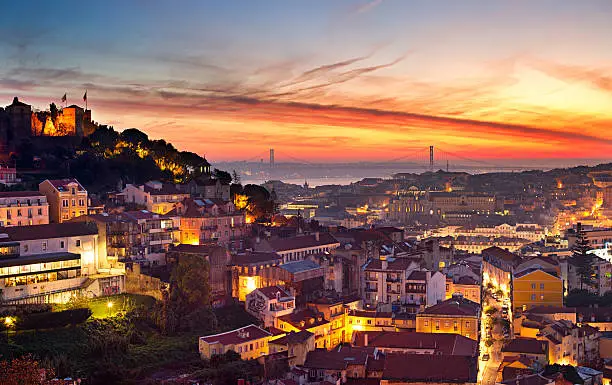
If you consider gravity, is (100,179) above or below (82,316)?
above

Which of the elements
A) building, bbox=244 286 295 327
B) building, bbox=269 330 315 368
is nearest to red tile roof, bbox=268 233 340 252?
building, bbox=244 286 295 327

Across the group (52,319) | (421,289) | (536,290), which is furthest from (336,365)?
(536,290)

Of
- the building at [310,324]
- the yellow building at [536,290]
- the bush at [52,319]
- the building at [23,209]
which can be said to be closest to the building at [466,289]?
the yellow building at [536,290]

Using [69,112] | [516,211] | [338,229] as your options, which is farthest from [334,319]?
[516,211]

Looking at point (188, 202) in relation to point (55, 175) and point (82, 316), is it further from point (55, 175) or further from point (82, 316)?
point (82, 316)

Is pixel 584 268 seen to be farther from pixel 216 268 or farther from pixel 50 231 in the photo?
pixel 50 231

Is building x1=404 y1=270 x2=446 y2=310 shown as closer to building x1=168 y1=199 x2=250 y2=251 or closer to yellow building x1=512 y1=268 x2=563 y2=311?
yellow building x1=512 y1=268 x2=563 y2=311

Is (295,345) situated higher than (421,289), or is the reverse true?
(421,289)
